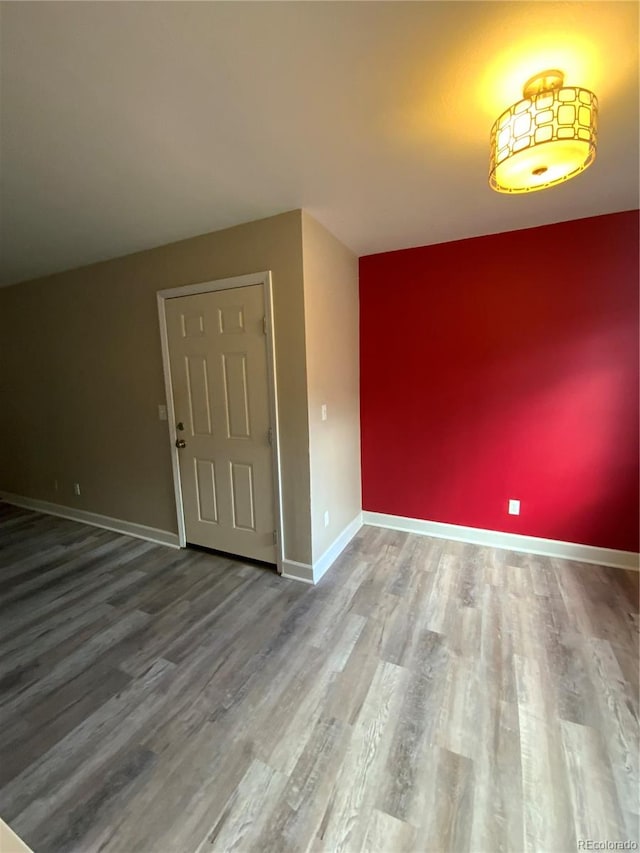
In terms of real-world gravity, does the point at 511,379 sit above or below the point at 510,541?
above

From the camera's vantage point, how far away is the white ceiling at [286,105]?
101 cm

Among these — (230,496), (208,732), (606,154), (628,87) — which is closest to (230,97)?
(628,87)

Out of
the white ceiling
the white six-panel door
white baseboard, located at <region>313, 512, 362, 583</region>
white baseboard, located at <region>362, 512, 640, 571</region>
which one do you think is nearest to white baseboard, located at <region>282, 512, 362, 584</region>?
white baseboard, located at <region>313, 512, 362, 583</region>

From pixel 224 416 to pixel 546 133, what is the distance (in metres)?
2.24

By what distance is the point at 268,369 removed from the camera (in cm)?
236

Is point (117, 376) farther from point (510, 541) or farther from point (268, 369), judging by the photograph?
point (510, 541)

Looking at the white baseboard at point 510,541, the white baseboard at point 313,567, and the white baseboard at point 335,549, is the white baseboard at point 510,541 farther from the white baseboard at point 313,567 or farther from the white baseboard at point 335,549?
the white baseboard at point 313,567

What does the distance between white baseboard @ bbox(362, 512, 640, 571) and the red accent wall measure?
0.06 meters

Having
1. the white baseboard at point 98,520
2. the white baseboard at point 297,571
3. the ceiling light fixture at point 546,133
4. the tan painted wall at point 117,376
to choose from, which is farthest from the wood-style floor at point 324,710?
the ceiling light fixture at point 546,133

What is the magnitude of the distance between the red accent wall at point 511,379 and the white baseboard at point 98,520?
2.01 metres

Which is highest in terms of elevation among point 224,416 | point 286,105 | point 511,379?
point 286,105

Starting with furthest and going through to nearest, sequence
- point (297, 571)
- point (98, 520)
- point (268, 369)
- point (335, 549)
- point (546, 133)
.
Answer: point (98, 520)
point (335, 549)
point (297, 571)
point (268, 369)
point (546, 133)

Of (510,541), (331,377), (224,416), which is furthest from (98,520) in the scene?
(510,541)

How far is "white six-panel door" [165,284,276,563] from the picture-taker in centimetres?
242
